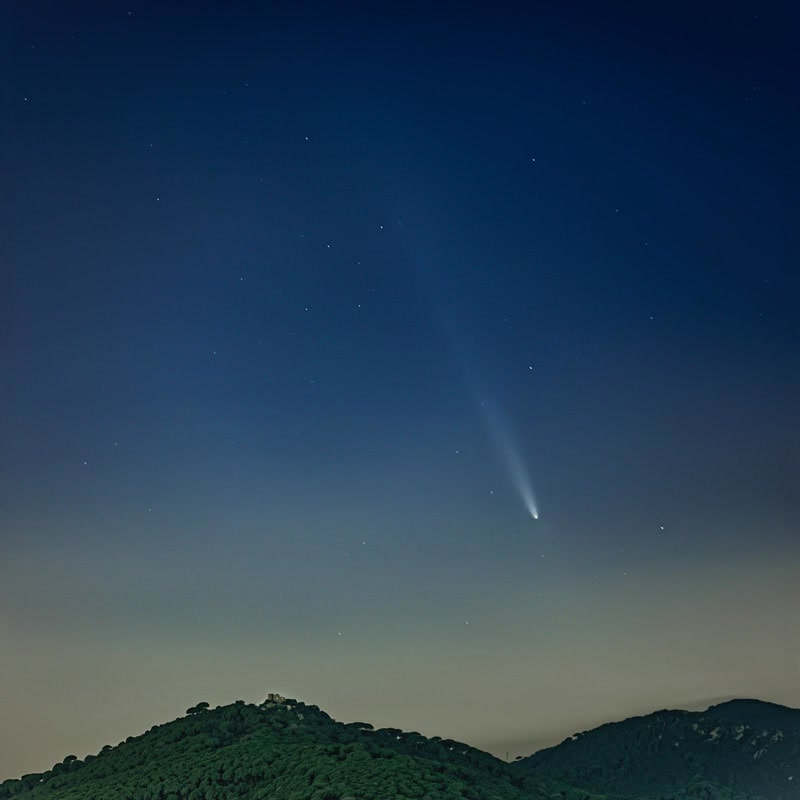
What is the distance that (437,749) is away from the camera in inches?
1236

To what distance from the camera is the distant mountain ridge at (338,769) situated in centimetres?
2427

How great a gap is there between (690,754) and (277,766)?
28.0 meters

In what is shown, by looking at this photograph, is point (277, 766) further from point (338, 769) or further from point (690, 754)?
point (690, 754)

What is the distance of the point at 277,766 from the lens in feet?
82.8

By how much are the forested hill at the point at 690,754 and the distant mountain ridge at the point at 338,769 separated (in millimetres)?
95

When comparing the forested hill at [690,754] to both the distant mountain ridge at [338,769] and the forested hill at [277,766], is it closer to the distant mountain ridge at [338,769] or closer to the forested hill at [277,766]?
the distant mountain ridge at [338,769]

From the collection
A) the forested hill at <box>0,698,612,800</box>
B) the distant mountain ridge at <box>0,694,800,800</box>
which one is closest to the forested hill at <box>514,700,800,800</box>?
the distant mountain ridge at <box>0,694,800,800</box>

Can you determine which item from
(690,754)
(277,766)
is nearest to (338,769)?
(277,766)

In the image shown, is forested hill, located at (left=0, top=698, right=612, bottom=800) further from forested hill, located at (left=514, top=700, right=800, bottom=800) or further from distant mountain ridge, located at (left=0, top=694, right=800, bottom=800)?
forested hill, located at (left=514, top=700, right=800, bottom=800)

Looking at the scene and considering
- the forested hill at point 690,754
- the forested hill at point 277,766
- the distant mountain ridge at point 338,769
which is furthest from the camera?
the forested hill at point 690,754

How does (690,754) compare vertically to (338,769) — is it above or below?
above

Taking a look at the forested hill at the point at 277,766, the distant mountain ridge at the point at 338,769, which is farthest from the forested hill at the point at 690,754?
the forested hill at the point at 277,766

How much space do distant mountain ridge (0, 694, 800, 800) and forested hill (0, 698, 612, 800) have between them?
0.13 feet

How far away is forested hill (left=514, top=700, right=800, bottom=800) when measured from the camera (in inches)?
1725
